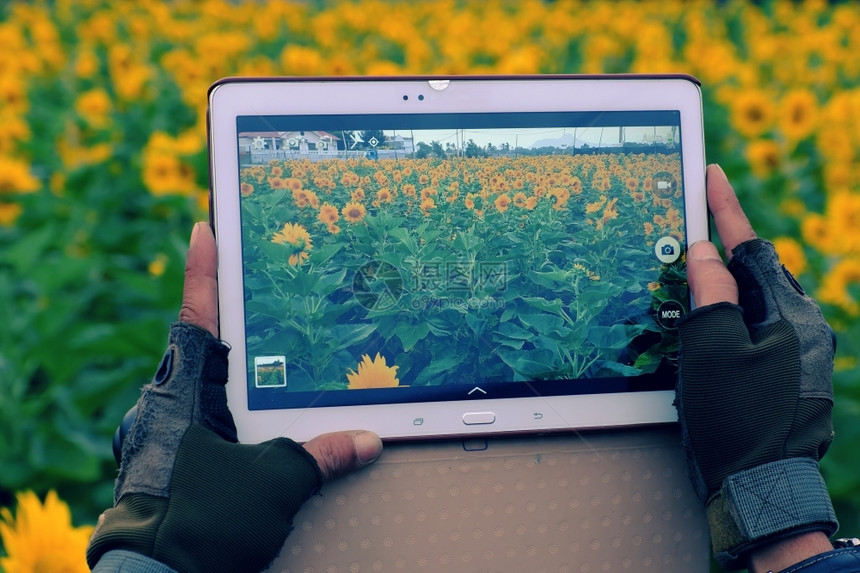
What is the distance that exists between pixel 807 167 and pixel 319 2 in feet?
17.4

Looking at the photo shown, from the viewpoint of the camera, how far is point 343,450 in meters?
1.05

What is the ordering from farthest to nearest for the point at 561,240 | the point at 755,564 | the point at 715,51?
the point at 715,51
the point at 561,240
the point at 755,564

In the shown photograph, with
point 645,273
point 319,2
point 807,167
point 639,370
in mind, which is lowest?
point 639,370

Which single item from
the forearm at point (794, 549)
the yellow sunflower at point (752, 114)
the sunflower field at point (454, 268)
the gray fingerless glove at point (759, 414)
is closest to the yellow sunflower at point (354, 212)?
the sunflower field at point (454, 268)

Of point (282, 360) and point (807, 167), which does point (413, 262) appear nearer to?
point (282, 360)

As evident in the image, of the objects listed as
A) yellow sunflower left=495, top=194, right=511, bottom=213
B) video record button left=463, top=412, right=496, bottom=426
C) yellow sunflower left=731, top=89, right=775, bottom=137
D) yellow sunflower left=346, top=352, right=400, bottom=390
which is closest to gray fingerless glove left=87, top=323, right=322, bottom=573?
yellow sunflower left=346, top=352, right=400, bottom=390

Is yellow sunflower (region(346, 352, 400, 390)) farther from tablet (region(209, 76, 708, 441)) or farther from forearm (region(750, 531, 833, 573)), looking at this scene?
forearm (region(750, 531, 833, 573))

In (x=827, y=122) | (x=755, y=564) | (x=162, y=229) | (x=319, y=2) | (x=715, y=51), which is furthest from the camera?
(x=319, y=2)

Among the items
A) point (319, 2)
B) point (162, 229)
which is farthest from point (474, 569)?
point (319, 2)

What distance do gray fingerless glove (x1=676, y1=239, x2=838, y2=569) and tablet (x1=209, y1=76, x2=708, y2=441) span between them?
0.25 feet

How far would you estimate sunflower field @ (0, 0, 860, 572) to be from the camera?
1816 mm

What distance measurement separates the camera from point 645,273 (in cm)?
116

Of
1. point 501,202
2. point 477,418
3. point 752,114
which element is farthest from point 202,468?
point 752,114

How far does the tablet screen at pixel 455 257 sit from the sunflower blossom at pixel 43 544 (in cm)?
29
